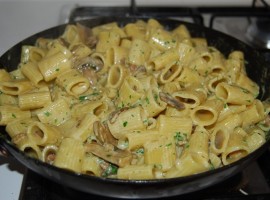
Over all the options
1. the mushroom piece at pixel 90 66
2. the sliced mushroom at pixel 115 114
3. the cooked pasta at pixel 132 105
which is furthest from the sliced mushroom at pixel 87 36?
the sliced mushroom at pixel 115 114

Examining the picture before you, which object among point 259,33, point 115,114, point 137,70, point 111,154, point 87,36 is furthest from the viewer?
point 259,33

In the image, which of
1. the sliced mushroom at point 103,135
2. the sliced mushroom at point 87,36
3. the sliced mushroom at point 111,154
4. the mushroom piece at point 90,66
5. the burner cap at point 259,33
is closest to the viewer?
the sliced mushroom at point 111,154

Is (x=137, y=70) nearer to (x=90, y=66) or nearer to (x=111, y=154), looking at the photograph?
(x=90, y=66)

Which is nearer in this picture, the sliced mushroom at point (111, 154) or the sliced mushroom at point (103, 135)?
the sliced mushroom at point (111, 154)

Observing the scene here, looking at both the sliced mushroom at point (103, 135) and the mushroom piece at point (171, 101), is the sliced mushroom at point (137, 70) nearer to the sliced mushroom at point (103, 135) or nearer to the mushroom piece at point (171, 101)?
the mushroom piece at point (171, 101)

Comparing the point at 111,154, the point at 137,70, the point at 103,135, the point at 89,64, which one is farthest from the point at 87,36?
the point at 111,154

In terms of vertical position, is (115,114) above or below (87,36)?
below
